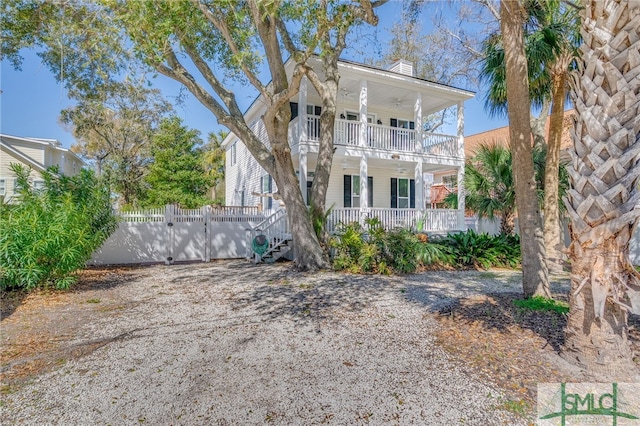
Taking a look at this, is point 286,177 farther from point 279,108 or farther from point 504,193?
point 504,193

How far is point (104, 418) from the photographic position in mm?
2576


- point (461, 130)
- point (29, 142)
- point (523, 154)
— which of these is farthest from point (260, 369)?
point (29, 142)

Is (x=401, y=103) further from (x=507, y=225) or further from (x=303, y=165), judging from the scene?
(x=507, y=225)

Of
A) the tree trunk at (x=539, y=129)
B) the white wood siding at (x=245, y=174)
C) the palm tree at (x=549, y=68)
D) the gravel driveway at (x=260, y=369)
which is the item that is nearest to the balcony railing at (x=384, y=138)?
the tree trunk at (x=539, y=129)

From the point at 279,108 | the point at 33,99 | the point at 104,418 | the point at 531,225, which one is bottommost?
the point at 104,418

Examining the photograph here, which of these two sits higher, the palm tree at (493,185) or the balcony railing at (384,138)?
the balcony railing at (384,138)

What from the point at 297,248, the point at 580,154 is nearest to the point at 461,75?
the point at 297,248

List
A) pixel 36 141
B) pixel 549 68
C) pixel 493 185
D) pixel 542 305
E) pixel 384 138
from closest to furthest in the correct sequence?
pixel 542 305
pixel 549 68
pixel 493 185
pixel 384 138
pixel 36 141

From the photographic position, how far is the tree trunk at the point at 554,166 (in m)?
9.10

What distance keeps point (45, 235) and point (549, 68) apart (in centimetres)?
1259

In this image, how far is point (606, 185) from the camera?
9.84ft

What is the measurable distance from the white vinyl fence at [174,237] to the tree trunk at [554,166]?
392 inches

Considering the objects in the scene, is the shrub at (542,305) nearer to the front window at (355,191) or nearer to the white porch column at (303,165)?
the white porch column at (303,165)

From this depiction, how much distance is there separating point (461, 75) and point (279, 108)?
9679 millimetres
